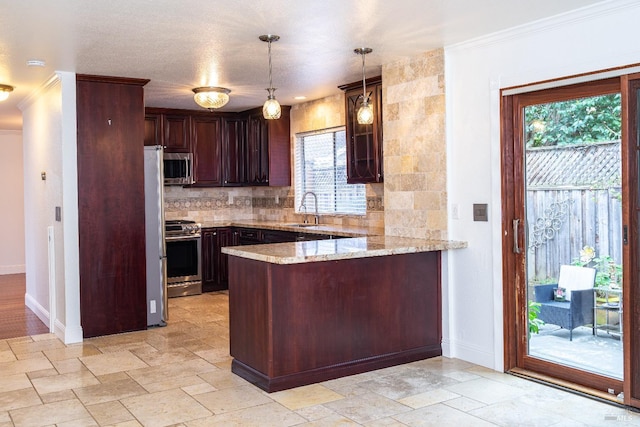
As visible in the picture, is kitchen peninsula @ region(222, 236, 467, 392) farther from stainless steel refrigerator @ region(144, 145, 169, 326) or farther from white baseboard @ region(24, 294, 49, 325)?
white baseboard @ region(24, 294, 49, 325)

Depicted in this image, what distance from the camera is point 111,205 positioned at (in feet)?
18.3

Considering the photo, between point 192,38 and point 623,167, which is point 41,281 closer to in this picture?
point 192,38

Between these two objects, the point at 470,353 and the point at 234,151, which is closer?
the point at 470,353

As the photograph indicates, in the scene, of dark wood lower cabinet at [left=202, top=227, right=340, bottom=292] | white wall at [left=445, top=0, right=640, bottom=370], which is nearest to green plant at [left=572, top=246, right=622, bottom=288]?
white wall at [left=445, top=0, right=640, bottom=370]

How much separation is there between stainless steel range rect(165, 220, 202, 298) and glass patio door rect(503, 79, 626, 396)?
14.8 ft

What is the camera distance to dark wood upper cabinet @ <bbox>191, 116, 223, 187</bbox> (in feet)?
26.5

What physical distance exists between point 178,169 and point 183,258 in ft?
3.92

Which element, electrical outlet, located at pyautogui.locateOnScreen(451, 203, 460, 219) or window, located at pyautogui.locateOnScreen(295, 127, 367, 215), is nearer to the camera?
electrical outlet, located at pyautogui.locateOnScreen(451, 203, 460, 219)

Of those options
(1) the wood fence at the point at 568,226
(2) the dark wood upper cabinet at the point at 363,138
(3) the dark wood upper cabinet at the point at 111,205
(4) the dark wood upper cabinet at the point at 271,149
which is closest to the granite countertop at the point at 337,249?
(1) the wood fence at the point at 568,226

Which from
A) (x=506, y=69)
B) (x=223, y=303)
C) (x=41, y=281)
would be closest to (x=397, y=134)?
(x=506, y=69)

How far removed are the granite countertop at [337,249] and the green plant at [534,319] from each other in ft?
2.19

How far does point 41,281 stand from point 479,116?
5.01 metres

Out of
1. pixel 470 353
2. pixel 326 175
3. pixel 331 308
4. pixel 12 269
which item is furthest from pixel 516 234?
pixel 12 269

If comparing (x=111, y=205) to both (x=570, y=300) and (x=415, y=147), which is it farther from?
(x=570, y=300)
